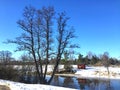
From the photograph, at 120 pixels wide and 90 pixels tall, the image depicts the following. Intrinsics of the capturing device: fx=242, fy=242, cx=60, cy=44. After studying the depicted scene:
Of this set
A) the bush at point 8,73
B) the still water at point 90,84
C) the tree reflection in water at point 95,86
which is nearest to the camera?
the bush at point 8,73

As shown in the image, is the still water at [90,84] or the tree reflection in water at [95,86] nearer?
the tree reflection in water at [95,86]

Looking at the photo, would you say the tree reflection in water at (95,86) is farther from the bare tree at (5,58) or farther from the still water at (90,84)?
the bare tree at (5,58)

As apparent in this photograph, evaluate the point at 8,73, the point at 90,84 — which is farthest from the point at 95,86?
the point at 8,73

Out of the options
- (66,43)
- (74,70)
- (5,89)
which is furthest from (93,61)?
(5,89)

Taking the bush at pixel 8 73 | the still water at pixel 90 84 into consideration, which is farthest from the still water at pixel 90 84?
the bush at pixel 8 73

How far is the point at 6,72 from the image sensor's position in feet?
90.6

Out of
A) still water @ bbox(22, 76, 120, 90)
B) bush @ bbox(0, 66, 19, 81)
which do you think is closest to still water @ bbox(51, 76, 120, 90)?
still water @ bbox(22, 76, 120, 90)

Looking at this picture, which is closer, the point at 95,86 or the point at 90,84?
the point at 95,86

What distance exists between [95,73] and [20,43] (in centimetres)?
4521

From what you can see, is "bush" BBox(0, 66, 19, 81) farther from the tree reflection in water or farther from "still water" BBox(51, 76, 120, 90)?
the tree reflection in water

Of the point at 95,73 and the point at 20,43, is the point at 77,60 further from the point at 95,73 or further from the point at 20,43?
the point at 20,43

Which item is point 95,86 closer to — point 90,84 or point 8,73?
point 90,84

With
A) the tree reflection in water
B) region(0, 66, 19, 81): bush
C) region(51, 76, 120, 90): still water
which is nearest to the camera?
region(0, 66, 19, 81): bush

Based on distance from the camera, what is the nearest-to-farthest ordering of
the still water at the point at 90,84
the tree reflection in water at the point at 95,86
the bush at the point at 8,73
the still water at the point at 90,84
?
the bush at the point at 8,73 < the tree reflection in water at the point at 95,86 < the still water at the point at 90,84 < the still water at the point at 90,84
